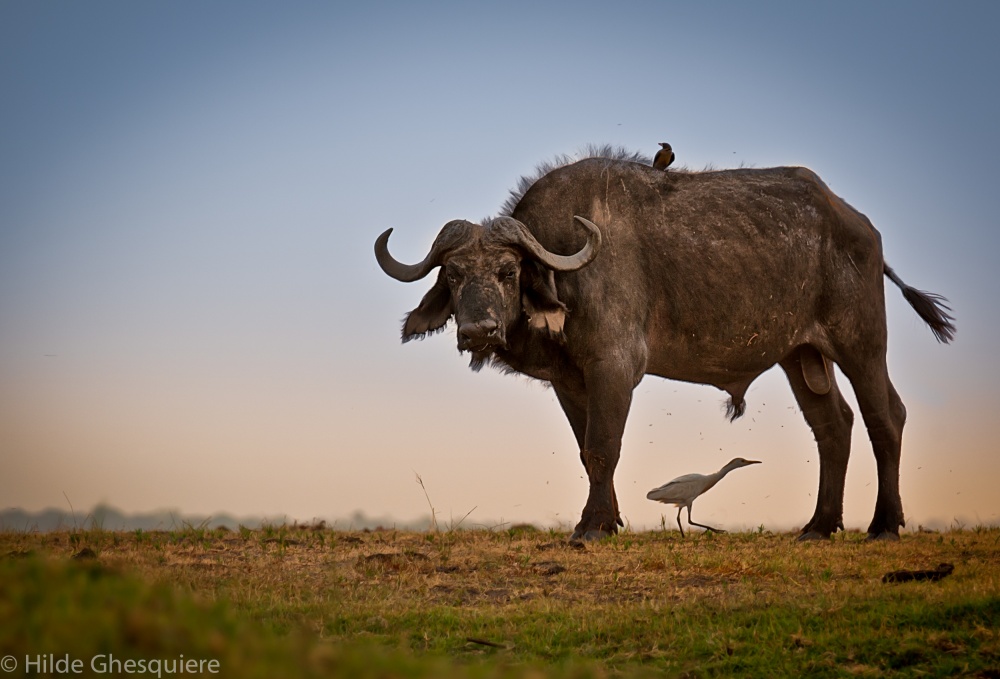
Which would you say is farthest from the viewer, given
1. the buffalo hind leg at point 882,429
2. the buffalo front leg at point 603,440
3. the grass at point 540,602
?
the buffalo hind leg at point 882,429

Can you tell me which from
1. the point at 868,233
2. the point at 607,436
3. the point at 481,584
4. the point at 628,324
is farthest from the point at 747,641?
the point at 868,233

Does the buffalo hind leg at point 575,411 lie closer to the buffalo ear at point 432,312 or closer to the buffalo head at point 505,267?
the buffalo head at point 505,267

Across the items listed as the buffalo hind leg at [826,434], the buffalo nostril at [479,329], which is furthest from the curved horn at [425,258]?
the buffalo hind leg at [826,434]

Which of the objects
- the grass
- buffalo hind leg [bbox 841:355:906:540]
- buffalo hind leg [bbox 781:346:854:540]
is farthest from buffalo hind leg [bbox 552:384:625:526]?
buffalo hind leg [bbox 841:355:906:540]

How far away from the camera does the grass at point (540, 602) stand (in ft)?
8.18

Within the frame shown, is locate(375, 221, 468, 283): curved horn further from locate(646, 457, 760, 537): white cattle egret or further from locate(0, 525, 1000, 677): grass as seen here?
locate(646, 457, 760, 537): white cattle egret

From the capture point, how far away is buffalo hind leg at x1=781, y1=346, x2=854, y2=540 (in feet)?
37.3

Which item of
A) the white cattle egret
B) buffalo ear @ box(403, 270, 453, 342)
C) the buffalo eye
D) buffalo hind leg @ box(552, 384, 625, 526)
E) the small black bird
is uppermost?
the small black bird

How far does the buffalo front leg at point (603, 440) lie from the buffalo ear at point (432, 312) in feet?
5.29

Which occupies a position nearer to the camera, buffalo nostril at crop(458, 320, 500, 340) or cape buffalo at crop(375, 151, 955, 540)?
buffalo nostril at crop(458, 320, 500, 340)

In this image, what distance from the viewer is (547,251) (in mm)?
10086

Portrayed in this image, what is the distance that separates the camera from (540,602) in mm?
6859

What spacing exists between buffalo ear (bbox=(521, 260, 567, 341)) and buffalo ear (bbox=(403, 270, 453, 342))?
0.85 m

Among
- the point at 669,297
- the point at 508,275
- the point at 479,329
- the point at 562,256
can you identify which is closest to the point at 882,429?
the point at 669,297
